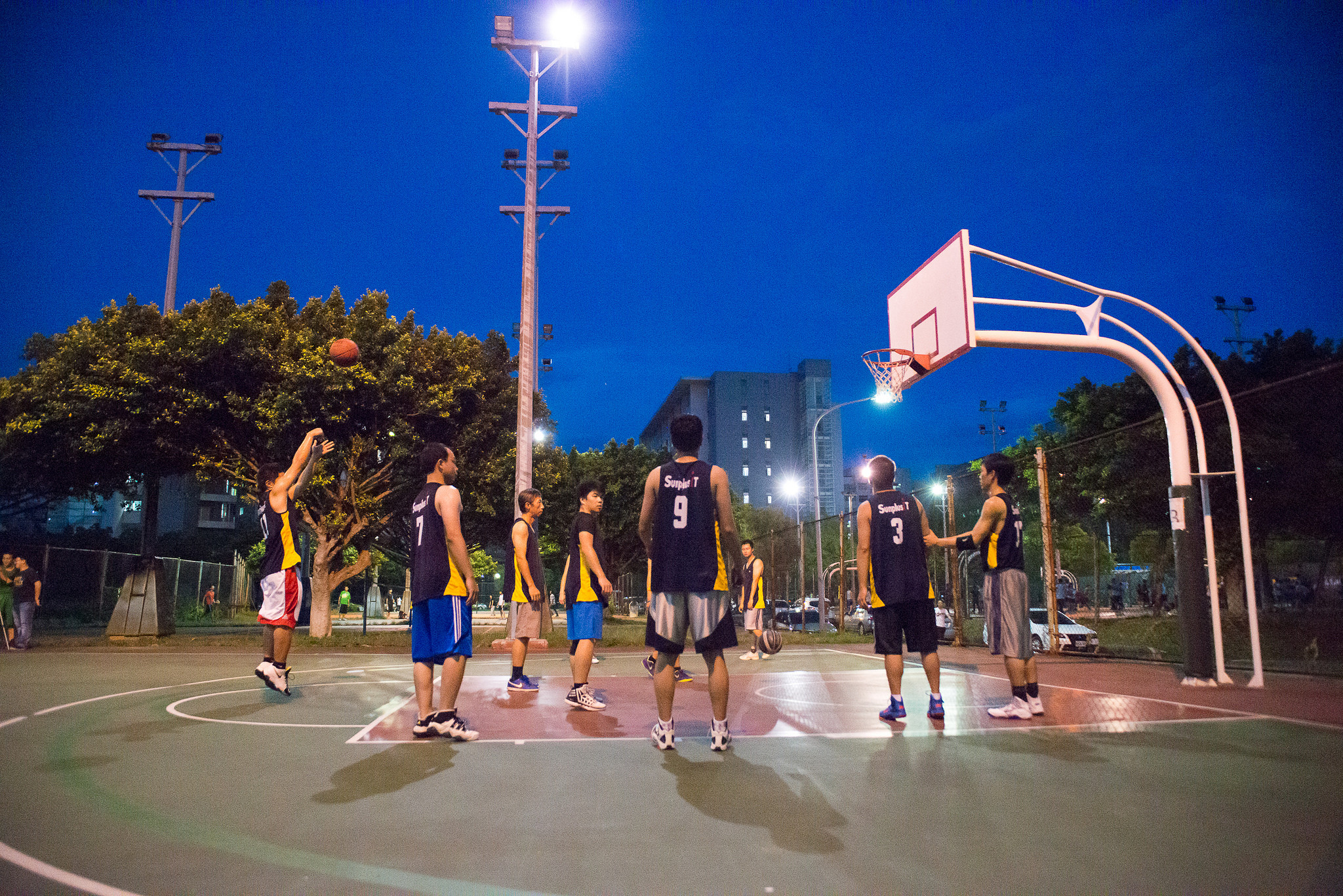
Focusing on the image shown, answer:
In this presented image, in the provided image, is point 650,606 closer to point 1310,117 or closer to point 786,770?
point 786,770

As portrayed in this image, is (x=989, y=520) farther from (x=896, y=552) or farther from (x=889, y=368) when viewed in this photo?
(x=889, y=368)

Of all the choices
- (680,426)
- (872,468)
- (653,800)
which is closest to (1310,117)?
(872,468)

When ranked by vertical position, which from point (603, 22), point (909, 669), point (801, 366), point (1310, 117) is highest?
point (801, 366)

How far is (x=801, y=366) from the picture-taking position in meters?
85.1

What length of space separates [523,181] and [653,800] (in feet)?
58.7

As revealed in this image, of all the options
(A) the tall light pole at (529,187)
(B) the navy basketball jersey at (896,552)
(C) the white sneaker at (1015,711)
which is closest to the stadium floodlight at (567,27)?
(A) the tall light pole at (529,187)

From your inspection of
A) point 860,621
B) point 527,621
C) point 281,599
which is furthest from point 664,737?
point 860,621

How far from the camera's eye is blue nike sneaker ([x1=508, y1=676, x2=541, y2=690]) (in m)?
8.25

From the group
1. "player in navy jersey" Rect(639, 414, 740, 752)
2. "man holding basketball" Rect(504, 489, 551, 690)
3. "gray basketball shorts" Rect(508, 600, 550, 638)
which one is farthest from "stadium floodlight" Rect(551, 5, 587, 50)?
"player in navy jersey" Rect(639, 414, 740, 752)

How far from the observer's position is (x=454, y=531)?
5.37 metres

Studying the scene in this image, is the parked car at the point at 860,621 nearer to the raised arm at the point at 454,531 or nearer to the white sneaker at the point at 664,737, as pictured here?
the white sneaker at the point at 664,737

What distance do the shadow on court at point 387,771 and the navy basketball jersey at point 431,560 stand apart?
3.13 feet

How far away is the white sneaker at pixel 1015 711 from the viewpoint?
5.93 meters

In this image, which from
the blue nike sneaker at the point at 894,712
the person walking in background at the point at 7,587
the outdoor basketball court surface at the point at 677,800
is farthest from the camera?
the person walking in background at the point at 7,587
